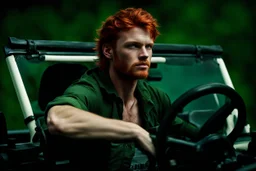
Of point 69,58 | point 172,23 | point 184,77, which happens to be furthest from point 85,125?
point 172,23

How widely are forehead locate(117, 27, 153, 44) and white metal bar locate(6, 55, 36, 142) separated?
588 mm

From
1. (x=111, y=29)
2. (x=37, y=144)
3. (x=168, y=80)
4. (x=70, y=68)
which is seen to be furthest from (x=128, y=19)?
(x=168, y=80)

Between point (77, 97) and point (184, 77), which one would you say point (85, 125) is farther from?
point (184, 77)

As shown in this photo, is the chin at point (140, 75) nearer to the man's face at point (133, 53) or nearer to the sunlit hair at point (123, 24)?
the man's face at point (133, 53)

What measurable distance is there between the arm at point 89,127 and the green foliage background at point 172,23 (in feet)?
12.3

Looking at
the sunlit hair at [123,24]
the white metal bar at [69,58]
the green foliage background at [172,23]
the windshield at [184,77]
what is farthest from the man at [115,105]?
the green foliage background at [172,23]

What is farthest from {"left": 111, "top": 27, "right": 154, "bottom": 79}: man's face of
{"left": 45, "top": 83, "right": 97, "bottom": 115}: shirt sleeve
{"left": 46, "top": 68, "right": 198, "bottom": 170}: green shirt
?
{"left": 45, "top": 83, "right": 97, "bottom": 115}: shirt sleeve

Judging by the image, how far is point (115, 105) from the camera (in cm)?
243

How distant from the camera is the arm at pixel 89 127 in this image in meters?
1.92

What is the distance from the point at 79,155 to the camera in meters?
2.20

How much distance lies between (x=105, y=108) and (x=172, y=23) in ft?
13.7

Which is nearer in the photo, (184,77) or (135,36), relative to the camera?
(135,36)

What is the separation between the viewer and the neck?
2.53 m

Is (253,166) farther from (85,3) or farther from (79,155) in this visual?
(85,3)
